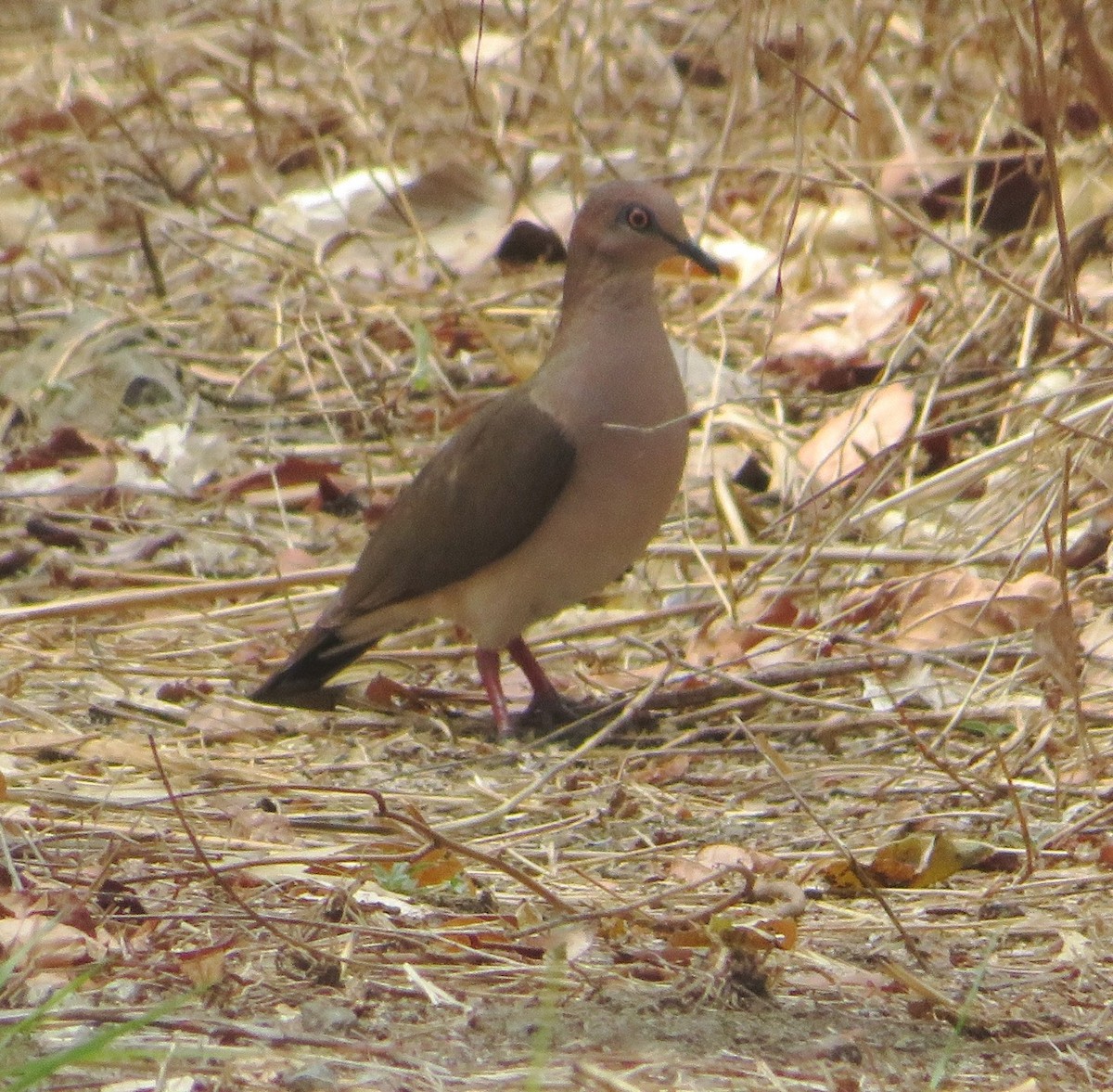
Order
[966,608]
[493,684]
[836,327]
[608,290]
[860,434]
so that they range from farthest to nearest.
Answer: [836,327]
[860,434]
[493,684]
[608,290]
[966,608]

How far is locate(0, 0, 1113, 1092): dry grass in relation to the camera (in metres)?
2.39

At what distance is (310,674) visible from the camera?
14.0ft

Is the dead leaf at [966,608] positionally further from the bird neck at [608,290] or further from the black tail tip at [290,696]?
the black tail tip at [290,696]

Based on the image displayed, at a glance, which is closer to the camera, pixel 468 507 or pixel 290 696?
pixel 468 507

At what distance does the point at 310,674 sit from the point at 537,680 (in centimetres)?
50

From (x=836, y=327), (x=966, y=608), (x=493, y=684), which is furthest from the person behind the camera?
(x=836, y=327)

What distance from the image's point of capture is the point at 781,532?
4.82 metres

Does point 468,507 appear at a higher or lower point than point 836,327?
higher

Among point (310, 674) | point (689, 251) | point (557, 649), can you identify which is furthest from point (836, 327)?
point (310, 674)

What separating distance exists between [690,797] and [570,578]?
672mm

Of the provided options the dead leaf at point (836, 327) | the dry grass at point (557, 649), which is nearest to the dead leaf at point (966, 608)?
the dry grass at point (557, 649)

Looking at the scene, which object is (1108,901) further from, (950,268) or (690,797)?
(950,268)

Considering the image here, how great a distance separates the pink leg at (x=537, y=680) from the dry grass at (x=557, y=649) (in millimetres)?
152

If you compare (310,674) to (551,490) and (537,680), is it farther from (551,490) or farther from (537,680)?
(551,490)
